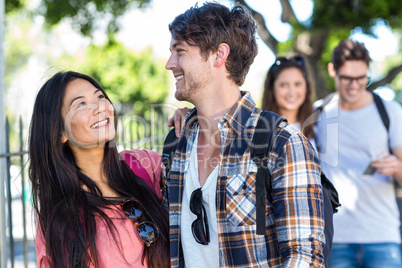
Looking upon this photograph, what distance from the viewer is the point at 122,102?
83.8ft

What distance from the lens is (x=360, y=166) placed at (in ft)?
10.6

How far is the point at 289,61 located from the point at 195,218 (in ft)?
6.65

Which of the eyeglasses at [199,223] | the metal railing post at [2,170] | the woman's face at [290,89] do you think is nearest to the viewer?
the eyeglasses at [199,223]

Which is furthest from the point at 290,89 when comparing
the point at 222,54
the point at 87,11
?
the point at 87,11

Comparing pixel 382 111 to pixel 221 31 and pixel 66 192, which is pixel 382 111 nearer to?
pixel 221 31

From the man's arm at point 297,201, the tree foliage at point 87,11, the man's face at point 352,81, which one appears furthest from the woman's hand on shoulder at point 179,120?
the tree foliage at point 87,11

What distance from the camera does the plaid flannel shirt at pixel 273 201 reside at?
1811mm

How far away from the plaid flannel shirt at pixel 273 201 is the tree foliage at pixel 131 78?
22461 millimetres

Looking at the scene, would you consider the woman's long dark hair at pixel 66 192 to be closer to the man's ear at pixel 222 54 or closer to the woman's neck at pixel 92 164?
the woman's neck at pixel 92 164

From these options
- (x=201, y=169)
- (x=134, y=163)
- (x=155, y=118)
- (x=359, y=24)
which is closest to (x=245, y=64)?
(x=201, y=169)

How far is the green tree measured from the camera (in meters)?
6.48

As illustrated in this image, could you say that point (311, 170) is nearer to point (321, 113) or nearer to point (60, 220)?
point (60, 220)

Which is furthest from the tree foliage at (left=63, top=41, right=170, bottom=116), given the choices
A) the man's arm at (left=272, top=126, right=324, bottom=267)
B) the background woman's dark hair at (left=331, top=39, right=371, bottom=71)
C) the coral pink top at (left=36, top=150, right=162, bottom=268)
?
the man's arm at (left=272, top=126, right=324, bottom=267)

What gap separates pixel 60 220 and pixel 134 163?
2.10 feet
